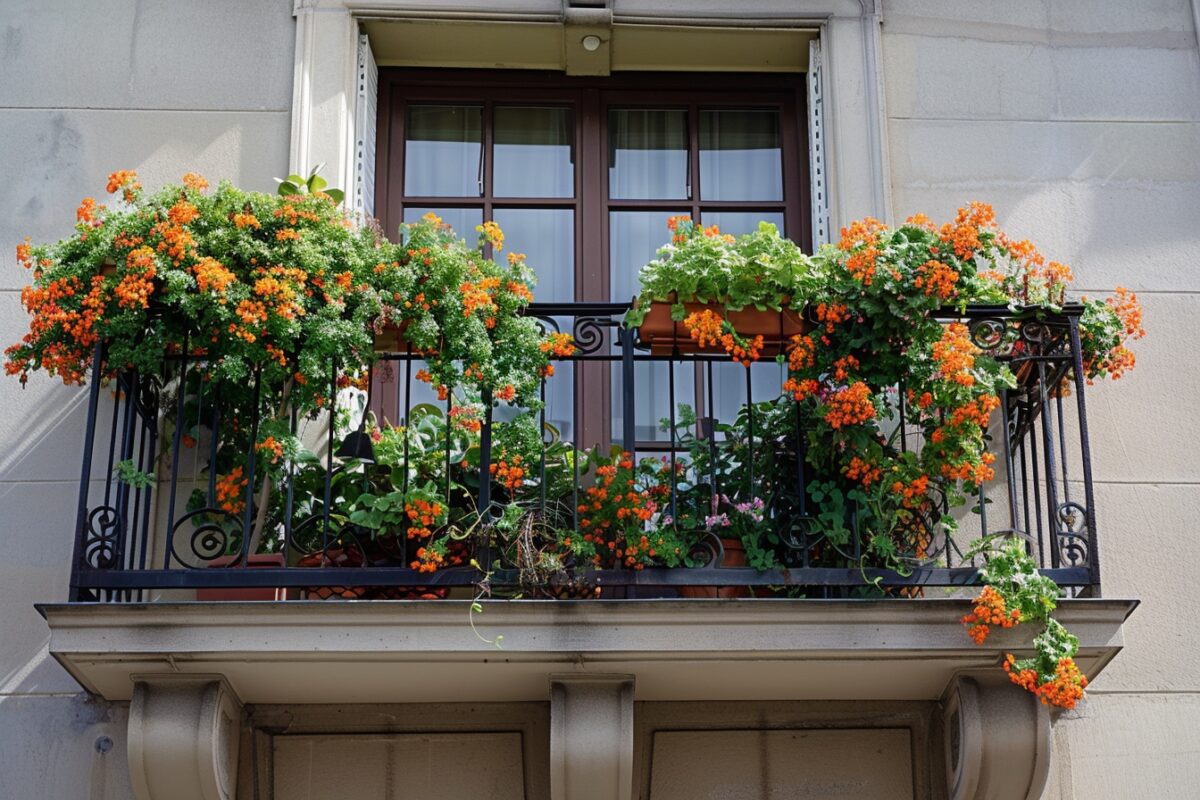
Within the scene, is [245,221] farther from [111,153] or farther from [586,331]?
[111,153]

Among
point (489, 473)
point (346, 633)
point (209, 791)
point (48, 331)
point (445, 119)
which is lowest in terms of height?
point (209, 791)

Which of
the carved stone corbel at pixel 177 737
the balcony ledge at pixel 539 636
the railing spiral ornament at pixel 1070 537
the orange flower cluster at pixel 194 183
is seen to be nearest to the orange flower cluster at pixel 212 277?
the orange flower cluster at pixel 194 183

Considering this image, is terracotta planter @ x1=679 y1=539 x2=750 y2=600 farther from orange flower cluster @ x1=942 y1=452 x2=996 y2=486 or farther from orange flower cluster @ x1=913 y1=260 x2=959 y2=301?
orange flower cluster @ x1=913 y1=260 x2=959 y2=301

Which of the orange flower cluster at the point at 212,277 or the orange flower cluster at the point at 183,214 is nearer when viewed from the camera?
the orange flower cluster at the point at 212,277

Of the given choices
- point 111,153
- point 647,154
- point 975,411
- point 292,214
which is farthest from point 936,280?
point 111,153

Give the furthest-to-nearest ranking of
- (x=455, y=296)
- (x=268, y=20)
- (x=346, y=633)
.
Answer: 1. (x=268, y=20)
2. (x=455, y=296)
3. (x=346, y=633)

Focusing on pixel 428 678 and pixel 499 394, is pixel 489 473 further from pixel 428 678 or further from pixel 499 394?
pixel 428 678

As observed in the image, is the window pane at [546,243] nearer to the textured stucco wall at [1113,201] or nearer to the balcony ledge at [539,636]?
the textured stucco wall at [1113,201]

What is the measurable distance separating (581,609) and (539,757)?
0.88m

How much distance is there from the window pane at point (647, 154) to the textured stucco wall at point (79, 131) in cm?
157

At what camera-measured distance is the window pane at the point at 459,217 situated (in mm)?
8867

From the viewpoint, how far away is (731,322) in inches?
287

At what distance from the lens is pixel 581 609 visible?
6762mm

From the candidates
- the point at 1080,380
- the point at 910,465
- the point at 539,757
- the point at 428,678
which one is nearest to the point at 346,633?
the point at 428,678
